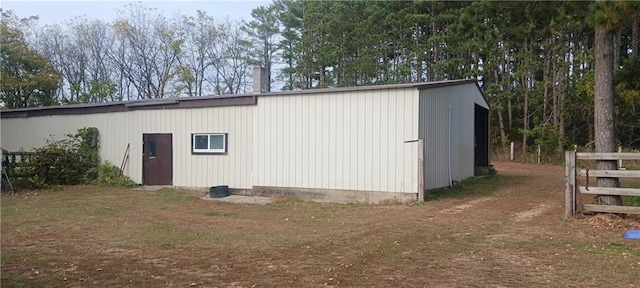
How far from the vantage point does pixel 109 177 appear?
15.5 m

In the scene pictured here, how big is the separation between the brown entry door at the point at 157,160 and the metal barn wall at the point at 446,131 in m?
7.51

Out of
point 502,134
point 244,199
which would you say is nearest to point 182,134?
point 244,199

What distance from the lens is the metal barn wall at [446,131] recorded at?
12.1 meters

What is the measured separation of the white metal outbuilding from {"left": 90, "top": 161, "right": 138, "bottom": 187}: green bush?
0.26 m

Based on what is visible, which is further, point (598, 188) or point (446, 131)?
point (446, 131)

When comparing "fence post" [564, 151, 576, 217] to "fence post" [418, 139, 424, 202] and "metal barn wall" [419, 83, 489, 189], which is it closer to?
"fence post" [418, 139, 424, 202]

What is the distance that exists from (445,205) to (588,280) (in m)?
5.85

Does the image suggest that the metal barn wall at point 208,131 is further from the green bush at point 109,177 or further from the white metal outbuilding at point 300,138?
the green bush at point 109,177

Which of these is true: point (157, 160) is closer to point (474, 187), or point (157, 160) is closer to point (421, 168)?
point (421, 168)

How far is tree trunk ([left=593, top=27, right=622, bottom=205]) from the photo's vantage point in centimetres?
866

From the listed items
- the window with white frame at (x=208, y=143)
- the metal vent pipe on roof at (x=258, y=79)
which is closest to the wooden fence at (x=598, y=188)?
the window with white frame at (x=208, y=143)

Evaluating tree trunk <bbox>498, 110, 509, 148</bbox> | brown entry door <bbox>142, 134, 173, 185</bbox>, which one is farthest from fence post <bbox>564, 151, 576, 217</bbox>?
tree trunk <bbox>498, 110, 509, 148</bbox>

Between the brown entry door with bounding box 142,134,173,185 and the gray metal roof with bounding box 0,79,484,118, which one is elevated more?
the gray metal roof with bounding box 0,79,484,118

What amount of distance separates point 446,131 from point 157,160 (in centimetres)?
851
